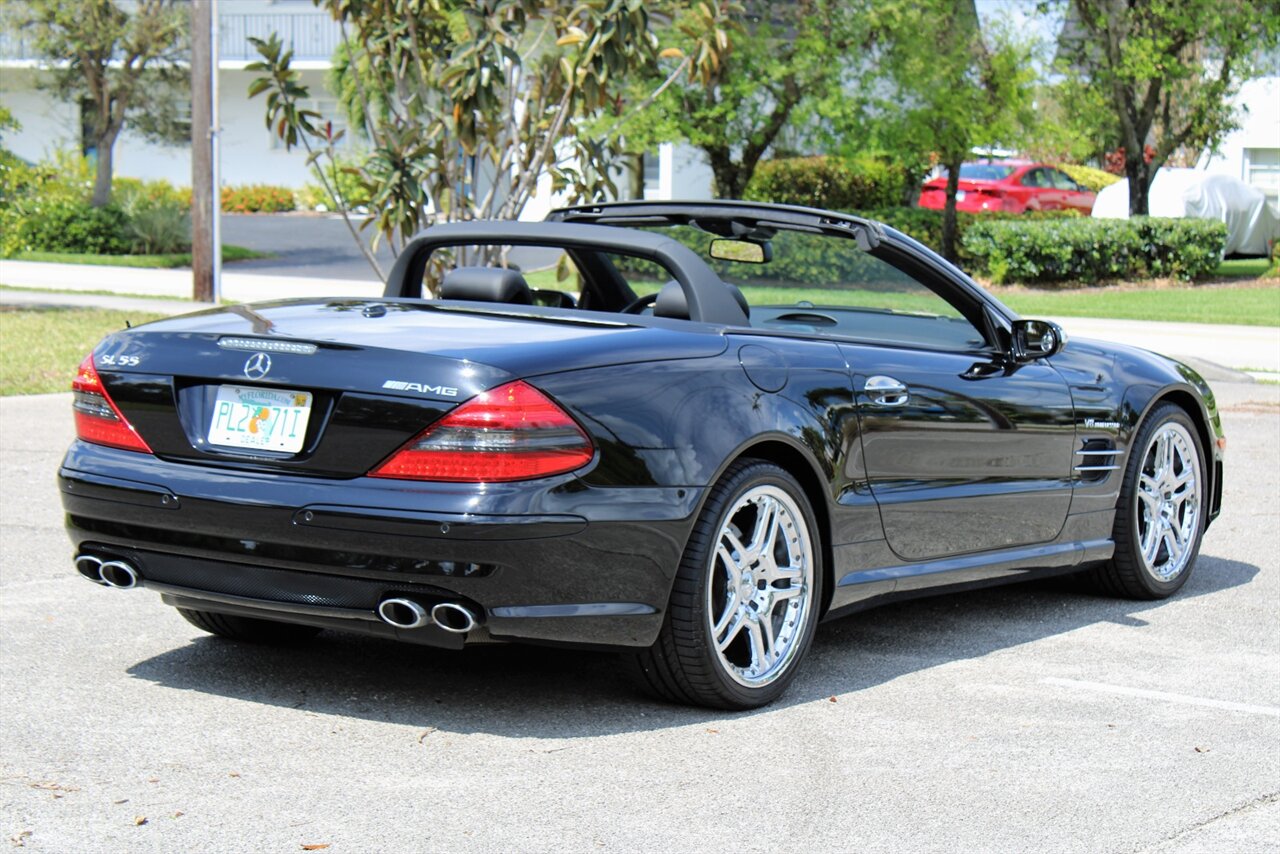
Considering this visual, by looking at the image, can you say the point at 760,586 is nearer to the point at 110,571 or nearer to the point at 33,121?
the point at 110,571

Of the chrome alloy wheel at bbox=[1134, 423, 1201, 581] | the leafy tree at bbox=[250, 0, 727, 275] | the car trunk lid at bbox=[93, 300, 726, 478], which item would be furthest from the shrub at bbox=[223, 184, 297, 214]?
the car trunk lid at bbox=[93, 300, 726, 478]

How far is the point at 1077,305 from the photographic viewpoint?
24.9 m

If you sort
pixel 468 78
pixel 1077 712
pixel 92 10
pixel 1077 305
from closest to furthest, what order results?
pixel 1077 712
pixel 468 78
pixel 1077 305
pixel 92 10

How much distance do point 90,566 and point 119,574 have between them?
106 millimetres

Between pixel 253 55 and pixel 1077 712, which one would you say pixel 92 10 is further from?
pixel 1077 712

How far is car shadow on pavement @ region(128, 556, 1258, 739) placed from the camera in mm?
4992

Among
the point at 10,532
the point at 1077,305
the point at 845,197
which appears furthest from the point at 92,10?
the point at 10,532

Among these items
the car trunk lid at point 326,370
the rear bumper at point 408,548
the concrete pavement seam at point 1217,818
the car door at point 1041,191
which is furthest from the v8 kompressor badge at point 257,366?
the car door at point 1041,191

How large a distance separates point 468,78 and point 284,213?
120 ft

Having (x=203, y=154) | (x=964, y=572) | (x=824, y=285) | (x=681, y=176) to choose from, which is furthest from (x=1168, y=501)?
(x=681, y=176)

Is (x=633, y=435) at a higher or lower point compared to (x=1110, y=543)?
higher

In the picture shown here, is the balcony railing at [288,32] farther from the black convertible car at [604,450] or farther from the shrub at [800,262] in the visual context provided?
the black convertible car at [604,450]

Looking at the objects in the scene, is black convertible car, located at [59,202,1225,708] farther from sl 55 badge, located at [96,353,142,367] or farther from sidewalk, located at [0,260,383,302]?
sidewalk, located at [0,260,383,302]

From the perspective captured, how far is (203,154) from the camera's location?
21.4 meters
